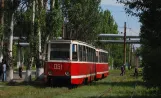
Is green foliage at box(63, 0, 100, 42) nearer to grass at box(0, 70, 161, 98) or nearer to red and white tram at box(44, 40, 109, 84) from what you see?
red and white tram at box(44, 40, 109, 84)

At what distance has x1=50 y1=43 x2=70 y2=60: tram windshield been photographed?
27.3 meters

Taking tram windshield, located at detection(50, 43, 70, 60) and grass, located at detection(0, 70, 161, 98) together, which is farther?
tram windshield, located at detection(50, 43, 70, 60)

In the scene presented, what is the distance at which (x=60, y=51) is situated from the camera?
27531 mm

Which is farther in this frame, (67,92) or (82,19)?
(82,19)

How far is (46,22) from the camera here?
34.8 m

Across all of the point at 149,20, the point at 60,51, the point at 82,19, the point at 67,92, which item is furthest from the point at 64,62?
the point at 82,19

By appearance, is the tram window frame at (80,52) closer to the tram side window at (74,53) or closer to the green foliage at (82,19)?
the tram side window at (74,53)

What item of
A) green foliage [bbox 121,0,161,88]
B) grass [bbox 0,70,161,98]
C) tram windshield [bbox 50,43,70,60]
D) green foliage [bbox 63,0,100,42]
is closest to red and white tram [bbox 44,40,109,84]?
tram windshield [bbox 50,43,70,60]

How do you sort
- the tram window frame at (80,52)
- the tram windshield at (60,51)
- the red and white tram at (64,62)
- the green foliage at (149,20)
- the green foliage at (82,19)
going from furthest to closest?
1. the green foliage at (82,19)
2. the tram window frame at (80,52)
3. the tram windshield at (60,51)
4. the red and white tram at (64,62)
5. the green foliage at (149,20)

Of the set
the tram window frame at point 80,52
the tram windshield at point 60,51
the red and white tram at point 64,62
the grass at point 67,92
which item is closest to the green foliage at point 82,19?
the tram window frame at point 80,52

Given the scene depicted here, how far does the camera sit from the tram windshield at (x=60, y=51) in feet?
89.6

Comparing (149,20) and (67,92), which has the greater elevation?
(149,20)

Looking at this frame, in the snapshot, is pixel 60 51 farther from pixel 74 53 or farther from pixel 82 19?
pixel 82 19

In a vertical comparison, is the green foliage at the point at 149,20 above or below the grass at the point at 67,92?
above
